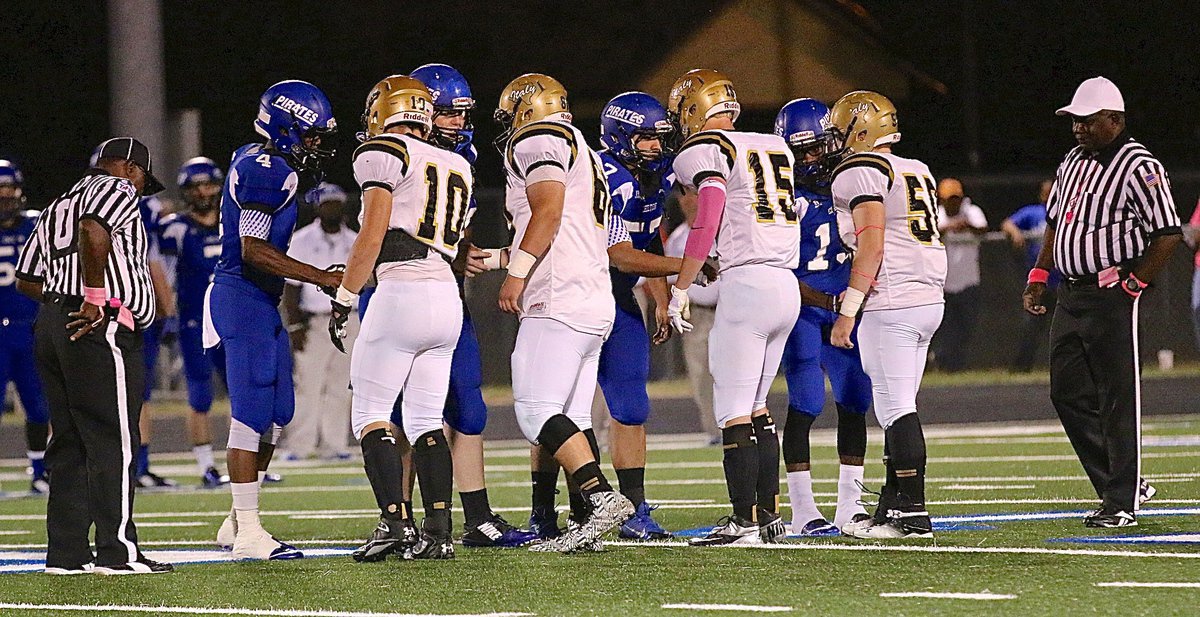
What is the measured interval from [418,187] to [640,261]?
1140mm

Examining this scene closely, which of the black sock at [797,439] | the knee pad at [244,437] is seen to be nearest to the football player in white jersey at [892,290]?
the black sock at [797,439]

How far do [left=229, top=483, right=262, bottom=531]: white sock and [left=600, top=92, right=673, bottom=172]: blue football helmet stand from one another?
214 centimetres

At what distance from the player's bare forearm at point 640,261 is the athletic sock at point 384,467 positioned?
131 cm

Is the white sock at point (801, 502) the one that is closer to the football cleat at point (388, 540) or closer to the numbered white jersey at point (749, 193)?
the numbered white jersey at point (749, 193)

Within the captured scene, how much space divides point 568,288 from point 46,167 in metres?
19.6

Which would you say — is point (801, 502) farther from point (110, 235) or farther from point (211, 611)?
point (110, 235)

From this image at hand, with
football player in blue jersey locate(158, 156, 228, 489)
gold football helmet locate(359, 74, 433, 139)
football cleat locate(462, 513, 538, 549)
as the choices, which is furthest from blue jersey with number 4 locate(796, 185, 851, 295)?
football player in blue jersey locate(158, 156, 228, 489)

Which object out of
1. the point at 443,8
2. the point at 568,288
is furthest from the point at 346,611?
the point at 443,8

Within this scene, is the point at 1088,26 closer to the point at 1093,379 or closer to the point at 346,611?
the point at 1093,379

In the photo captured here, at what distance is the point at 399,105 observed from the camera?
7.32m

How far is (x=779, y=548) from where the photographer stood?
7.43 m

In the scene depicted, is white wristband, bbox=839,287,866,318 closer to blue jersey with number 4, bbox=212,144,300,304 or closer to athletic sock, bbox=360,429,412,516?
athletic sock, bbox=360,429,412,516

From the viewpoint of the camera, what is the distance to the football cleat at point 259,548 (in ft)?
25.0

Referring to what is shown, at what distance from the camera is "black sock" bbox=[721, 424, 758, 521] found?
24.6 feet
